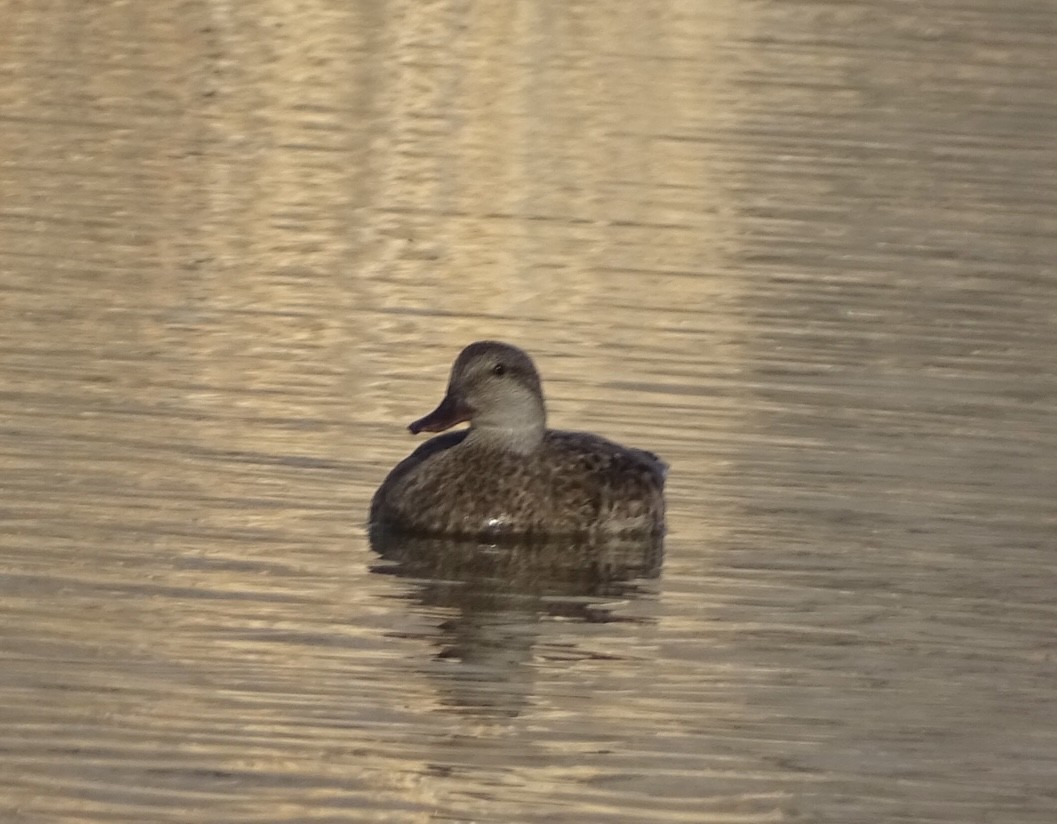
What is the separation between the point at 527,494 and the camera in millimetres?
12844

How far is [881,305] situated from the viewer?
1853 centimetres

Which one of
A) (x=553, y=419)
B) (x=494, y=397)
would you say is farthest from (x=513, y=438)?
(x=553, y=419)

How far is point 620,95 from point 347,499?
1532 centimetres

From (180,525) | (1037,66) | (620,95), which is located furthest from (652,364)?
(1037,66)

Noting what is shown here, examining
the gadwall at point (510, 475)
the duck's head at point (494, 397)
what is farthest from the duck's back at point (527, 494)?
the duck's head at point (494, 397)

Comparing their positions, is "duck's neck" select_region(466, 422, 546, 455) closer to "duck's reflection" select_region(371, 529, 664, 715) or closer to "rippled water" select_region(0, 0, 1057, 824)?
"duck's reflection" select_region(371, 529, 664, 715)

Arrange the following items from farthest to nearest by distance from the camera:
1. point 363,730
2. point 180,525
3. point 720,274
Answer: point 720,274
point 180,525
point 363,730

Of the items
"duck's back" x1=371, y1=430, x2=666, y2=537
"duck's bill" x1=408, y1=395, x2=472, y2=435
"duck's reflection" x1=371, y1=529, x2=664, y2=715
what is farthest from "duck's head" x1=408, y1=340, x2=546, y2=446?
"duck's reflection" x1=371, y1=529, x2=664, y2=715

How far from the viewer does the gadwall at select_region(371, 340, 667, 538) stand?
12.8 meters

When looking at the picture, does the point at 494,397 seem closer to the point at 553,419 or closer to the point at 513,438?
the point at 513,438

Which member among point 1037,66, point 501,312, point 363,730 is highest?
point 363,730

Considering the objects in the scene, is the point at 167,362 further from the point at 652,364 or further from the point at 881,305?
the point at 881,305

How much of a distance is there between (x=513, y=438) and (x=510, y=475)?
0.28 metres

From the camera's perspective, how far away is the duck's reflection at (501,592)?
1016cm
